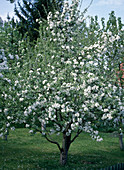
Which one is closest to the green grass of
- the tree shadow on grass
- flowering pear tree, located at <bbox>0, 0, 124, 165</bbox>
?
the tree shadow on grass

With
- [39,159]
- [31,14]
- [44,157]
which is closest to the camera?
[39,159]

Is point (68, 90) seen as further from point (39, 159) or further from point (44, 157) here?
point (44, 157)

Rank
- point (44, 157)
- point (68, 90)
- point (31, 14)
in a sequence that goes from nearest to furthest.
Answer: point (68, 90) < point (44, 157) < point (31, 14)

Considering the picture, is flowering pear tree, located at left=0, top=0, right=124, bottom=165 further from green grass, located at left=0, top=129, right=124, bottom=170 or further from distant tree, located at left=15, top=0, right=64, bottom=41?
distant tree, located at left=15, top=0, right=64, bottom=41

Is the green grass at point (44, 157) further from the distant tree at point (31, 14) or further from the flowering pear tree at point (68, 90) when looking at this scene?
the distant tree at point (31, 14)

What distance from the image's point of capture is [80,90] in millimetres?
9445

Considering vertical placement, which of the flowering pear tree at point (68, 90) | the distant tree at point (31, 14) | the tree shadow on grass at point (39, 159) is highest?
the distant tree at point (31, 14)

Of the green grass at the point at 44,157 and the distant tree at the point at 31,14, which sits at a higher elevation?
the distant tree at the point at 31,14

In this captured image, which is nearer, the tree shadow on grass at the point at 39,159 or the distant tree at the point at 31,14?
the tree shadow on grass at the point at 39,159

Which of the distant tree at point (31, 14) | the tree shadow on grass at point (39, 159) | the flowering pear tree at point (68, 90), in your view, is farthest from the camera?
the distant tree at point (31, 14)

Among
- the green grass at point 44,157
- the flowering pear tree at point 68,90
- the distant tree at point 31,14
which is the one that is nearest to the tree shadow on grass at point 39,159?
the green grass at point 44,157

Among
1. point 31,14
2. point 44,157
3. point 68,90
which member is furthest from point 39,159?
point 31,14

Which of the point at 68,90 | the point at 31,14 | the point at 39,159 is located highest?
the point at 31,14

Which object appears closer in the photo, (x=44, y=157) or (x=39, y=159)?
(x=39, y=159)
